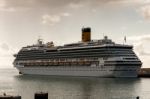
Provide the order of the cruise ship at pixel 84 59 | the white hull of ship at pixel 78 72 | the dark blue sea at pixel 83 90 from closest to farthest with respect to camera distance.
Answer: the dark blue sea at pixel 83 90 < the white hull of ship at pixel 78 72 < the cruise ship at pixel 84 59

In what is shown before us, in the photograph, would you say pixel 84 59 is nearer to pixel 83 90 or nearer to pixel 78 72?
pixel 78 72

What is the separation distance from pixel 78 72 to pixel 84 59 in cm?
381

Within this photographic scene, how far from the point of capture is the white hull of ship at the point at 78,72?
354 ft

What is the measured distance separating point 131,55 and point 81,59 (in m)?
14.0

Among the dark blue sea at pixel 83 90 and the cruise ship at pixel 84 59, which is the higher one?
the cruise ship at pixel 84 59

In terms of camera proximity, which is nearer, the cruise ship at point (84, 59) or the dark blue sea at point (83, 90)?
the dark blue sea at point (83, 90)

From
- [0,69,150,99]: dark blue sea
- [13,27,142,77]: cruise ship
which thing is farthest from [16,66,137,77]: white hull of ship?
[0,69,150,99]: dark blue sea

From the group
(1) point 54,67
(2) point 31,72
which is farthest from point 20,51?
(1) point 54,67

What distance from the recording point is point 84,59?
382ft

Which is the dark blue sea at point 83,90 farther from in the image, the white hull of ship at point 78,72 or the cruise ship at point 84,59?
the cruise ship at point 84,59

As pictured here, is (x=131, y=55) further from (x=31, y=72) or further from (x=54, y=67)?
(x=31, y=72)

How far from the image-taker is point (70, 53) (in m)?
124

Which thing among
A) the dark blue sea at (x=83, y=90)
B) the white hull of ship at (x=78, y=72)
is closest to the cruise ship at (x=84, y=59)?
the white hull of ship at (x=78, y=72)

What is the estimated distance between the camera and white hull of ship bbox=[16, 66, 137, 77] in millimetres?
107938
